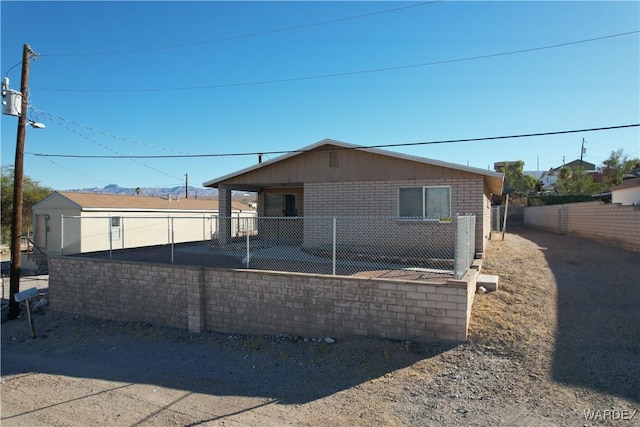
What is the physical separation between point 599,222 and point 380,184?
1109 cm

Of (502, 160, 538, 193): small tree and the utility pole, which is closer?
the utility pole

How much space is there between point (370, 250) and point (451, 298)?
196 inches

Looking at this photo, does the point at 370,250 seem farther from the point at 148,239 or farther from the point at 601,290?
the point at 148,239

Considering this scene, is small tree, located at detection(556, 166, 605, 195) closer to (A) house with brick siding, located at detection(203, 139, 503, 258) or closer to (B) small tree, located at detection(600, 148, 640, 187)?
(B) small tree, located at detection(600, 148, 640, 187)

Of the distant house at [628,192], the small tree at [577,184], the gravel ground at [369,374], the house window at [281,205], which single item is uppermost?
the small tree at [577,184]

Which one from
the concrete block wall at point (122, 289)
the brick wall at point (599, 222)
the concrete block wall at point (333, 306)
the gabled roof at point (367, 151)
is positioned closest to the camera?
the concrete block wall at point (333, 306)

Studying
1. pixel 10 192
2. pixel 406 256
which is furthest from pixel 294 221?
pixel 10 192

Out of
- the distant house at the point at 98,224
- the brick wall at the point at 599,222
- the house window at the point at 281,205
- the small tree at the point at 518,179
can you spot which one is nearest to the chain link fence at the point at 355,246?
the house window at the point at 281,205

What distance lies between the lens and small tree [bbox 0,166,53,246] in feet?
104

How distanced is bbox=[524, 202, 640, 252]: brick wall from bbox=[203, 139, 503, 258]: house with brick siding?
558 centimetres

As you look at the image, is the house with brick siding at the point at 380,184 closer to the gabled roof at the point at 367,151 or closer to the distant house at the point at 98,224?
the gabled roof at the point at 367,151

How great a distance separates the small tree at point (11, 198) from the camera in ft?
104

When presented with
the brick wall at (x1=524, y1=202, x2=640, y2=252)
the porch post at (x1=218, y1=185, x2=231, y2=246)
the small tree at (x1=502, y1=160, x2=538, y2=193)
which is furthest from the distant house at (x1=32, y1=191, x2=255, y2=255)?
the small tree at (x1=502, y1=160, x2=538, y2=193)

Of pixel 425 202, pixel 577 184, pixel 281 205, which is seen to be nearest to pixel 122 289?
pixel 281 205
